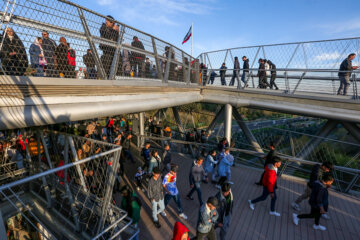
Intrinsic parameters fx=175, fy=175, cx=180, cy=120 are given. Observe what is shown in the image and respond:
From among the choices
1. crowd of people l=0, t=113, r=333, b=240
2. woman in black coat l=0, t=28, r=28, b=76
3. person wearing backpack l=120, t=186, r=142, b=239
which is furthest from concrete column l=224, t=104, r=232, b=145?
woman in black coat l=0, t=28, r=28, b=76

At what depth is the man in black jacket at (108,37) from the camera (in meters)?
3.78

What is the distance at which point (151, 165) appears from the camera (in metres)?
5.60

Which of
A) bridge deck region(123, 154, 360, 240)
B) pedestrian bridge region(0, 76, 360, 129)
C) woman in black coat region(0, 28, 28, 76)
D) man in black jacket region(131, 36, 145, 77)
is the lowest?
bridge deck region(123, 154, 360, 240)

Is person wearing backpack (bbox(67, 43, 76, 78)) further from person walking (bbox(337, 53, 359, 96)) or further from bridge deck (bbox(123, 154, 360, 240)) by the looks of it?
person walking (bbox(337, 53, 359, 96))

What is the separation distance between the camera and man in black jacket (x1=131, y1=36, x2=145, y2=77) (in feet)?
15.4

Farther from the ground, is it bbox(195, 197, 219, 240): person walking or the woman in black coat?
the woman in black coat

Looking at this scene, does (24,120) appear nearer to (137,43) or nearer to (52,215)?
(137,43)

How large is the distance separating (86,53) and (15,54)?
113 cm

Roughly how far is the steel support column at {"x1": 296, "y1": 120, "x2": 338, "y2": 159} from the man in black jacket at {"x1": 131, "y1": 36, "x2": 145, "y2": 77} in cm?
767

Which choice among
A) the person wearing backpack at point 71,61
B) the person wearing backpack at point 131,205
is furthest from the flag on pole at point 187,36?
the person wearing backpack at point 131,205

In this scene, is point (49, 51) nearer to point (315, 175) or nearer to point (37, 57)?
point (37, 57)

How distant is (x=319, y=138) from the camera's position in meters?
7.53

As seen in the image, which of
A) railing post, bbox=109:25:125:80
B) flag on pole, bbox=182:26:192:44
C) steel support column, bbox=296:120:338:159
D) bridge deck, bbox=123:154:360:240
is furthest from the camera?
flag on pole, bbox=182:26:192:44

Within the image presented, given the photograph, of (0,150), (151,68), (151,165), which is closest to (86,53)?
(151,68)
